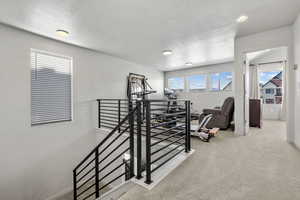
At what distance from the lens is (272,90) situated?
18.2ft

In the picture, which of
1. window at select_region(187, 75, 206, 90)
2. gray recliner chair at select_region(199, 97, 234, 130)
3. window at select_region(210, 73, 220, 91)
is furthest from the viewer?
window at select_region(187, 75, 206, 90)

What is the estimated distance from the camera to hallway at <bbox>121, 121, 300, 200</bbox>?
1.38 meters

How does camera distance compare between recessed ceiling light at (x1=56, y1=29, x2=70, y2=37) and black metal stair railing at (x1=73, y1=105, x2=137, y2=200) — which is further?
recessed ceiling light at (x1=56, y1=29, x2=70, y2=37)

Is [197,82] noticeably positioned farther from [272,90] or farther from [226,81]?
[272,90]

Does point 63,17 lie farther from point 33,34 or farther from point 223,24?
point 223,24

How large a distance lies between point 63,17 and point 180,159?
2925 mm

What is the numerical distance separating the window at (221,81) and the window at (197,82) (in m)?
0.37

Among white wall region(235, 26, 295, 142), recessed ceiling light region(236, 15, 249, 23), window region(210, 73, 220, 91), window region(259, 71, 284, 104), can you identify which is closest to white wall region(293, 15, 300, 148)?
white wall region(235, 26, 295, 142)

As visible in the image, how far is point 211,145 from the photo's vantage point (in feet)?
9.09

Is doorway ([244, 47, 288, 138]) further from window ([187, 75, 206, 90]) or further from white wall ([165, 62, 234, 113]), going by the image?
window ([187, 75, 206, 90])

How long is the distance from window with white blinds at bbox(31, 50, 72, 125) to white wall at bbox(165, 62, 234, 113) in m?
5.00

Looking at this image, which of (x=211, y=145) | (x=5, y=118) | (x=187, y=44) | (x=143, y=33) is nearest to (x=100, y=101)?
(x=5, y=118)

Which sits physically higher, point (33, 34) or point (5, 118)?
point (33, 34)

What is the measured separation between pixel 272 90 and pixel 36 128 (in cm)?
798
